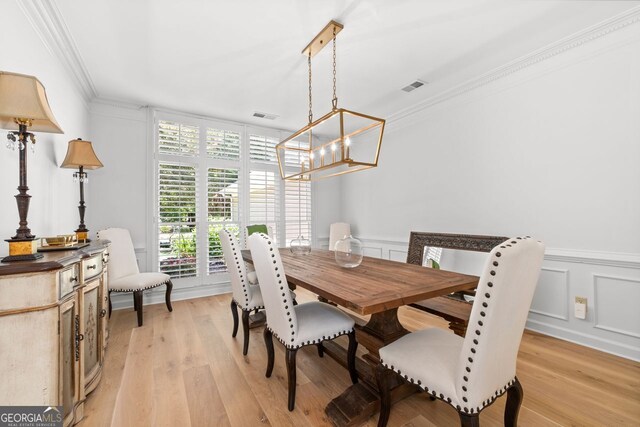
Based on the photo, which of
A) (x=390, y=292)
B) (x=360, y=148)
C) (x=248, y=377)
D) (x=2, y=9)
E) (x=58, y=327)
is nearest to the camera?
(x=58, y=327)

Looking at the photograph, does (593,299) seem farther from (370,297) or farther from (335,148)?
(335,148)

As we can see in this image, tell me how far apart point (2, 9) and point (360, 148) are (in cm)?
440

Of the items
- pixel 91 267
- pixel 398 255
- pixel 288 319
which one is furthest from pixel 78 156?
pixel 398 255

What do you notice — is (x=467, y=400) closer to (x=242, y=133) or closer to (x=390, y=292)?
(x=390, y=292)

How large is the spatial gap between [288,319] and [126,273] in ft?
8.85

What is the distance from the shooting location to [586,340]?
2471 mm

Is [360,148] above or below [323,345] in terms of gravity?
above

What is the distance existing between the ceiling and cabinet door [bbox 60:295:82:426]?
85.6 inches

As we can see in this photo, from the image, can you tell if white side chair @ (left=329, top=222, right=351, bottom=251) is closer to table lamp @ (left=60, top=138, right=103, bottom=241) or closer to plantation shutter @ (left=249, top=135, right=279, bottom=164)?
plantation shutter @ (left=249, top=135, right=279, bottom=164)

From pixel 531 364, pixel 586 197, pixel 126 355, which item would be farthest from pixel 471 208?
pixel 126 355

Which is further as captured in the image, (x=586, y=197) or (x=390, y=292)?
(x=586, y=197)

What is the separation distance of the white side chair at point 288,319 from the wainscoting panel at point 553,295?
2164mm

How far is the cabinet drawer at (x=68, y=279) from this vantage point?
4.62 feet

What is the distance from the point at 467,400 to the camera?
1.12 meters
